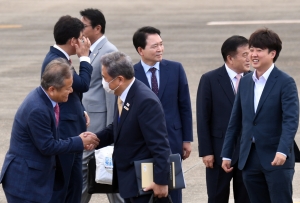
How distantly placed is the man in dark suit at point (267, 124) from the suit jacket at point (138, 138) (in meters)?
0.75

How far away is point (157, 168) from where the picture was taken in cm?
584

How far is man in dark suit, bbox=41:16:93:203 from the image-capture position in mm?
6789

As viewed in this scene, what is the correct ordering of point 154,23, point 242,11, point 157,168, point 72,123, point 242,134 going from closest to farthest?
point 157,168
point 242,134
point 72,123
point 154,23
point 242,11

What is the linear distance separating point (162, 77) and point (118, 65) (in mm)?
1277

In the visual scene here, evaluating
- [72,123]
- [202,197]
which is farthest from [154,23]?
[72,123]

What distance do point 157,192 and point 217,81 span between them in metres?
1.57

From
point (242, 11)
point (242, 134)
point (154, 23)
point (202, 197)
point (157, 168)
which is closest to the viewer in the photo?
point (157, 168)

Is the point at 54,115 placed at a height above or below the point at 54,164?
above

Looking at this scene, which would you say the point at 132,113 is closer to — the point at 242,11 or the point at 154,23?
the point at 154,23

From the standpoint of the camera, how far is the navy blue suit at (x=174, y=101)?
23.5ft

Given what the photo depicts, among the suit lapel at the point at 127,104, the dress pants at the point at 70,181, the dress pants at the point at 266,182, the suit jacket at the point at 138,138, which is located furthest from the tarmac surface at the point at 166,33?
the suit lapel at the point at 127,104

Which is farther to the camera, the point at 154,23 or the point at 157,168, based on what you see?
the point at 154,23

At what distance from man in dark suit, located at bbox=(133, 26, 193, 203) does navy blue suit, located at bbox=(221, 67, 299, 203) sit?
1069 millimetres

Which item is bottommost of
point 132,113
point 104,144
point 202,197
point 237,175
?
point 202,197
